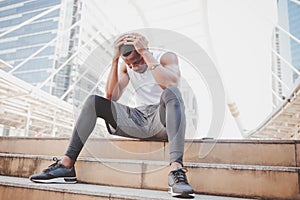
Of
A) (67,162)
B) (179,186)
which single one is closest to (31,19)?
(67,162)

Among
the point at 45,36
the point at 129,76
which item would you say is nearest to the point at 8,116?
the point at 45,36

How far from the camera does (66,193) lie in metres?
0.77

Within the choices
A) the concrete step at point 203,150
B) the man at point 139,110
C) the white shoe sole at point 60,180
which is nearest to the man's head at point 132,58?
the man at point 139,110

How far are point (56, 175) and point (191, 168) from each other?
491 mm

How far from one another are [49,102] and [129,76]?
284cm

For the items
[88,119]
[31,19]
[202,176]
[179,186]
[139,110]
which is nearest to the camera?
[179,186]

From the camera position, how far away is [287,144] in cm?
85

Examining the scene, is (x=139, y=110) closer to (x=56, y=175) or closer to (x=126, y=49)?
(x=126, y=49)

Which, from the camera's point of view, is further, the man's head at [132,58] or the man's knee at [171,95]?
the man's head at [132,58]

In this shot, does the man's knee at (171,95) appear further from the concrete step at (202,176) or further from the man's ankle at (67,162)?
the man's ankle at (67,162)

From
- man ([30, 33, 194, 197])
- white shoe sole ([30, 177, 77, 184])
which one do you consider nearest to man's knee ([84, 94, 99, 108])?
man ([30, 33, 194, 197])

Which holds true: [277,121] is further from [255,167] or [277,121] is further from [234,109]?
[255,167]

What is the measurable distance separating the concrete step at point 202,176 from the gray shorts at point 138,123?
0.13 m

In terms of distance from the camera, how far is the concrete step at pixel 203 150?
2.80 ft
